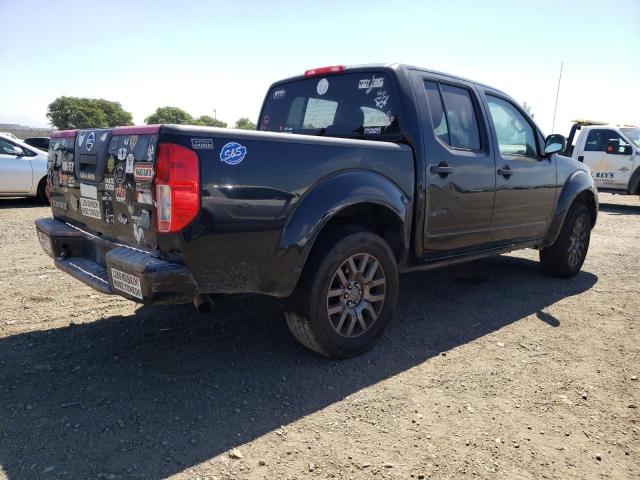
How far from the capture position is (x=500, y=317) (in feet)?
14.0

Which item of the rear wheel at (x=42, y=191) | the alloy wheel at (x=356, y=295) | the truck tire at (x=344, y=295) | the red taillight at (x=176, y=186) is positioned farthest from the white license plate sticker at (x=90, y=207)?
the rear wheel at (x=42, y=191)

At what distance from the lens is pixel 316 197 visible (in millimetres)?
2902

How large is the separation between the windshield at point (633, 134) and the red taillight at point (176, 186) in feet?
44.3

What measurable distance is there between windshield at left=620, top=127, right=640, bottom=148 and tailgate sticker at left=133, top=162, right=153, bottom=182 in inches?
535

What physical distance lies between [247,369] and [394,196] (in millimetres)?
1502

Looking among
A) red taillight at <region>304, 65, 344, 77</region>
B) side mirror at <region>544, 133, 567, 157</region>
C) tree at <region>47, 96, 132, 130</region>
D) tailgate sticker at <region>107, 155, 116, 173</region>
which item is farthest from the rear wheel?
tree at <region>47, 96, 132, 130</region>

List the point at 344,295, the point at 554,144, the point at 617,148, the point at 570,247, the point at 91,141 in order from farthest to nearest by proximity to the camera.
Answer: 1. the point at 617,148
2. the point at 570,247
3. the point at 554,144
4. the point at 344,295
5. the point at 91,141

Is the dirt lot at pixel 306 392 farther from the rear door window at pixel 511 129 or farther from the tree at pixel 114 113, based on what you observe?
the tree at pixel 114 113

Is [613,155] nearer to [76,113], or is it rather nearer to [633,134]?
[633,134]

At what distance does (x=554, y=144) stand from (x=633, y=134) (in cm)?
999

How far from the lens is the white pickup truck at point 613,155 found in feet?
40.9

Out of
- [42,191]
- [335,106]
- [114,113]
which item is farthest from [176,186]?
[114,113]

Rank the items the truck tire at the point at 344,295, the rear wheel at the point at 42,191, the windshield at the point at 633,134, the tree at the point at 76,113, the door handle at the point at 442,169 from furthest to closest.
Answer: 1. the tree at the point at 76,113
2. the windshield at the point at 633,134
3. the rear wheel at the point at 42,191
4. the door handle at the point at 442,169
5. the truck tire at the point at 344,295

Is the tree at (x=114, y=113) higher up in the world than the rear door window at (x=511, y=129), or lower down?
higher up
